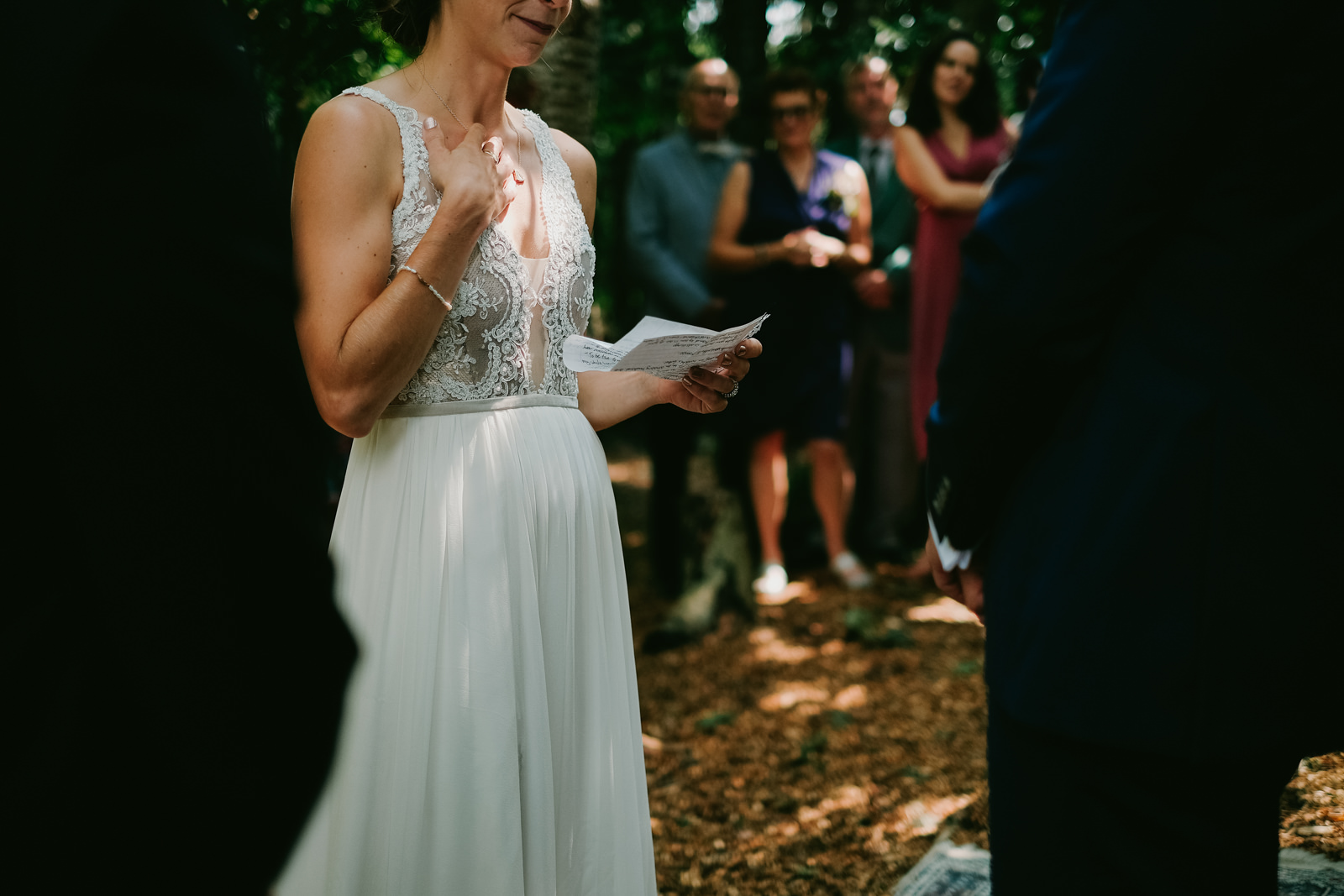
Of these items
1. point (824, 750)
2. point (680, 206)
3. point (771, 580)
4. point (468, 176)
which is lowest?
point (824, 750)

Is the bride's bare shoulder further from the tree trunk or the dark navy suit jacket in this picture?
the tree trunk

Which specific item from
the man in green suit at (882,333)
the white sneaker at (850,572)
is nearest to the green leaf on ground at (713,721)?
the white sneaker at (850,572)

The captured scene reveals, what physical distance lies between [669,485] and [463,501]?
4268 millimetres

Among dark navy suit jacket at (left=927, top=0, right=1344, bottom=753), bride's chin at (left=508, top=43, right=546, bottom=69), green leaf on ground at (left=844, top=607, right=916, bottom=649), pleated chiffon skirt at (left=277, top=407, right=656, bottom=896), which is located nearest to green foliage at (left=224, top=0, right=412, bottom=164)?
bride's chin at (left=508, top=43, right=546, bottom=69)

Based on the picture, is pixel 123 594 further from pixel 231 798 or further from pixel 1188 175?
pixel 1188 175

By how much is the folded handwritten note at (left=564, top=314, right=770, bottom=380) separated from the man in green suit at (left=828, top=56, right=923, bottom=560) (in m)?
4.86

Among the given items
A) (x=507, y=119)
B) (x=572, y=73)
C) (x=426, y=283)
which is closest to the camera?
(x=426, y=283)

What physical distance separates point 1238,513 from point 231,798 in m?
1.18

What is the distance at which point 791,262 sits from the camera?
5855 mm

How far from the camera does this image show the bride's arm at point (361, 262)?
1.86 meters

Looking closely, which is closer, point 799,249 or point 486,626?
point 486,626

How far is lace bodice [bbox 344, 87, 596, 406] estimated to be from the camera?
1961 millimetres

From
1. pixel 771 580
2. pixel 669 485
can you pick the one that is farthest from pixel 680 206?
pixel 771 580

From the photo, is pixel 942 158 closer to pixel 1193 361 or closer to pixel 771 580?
pixel 771 580
